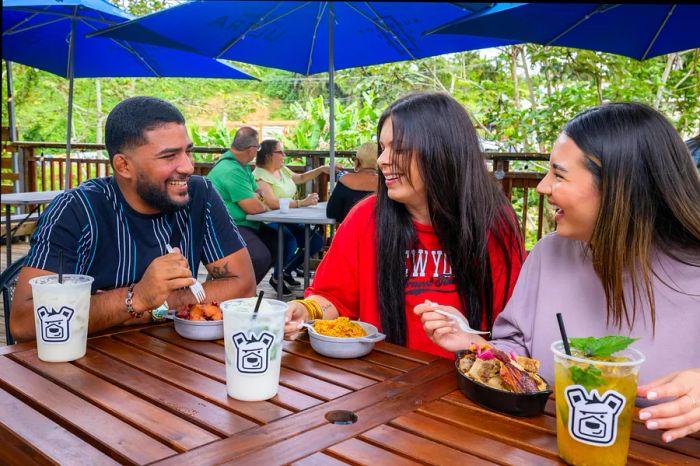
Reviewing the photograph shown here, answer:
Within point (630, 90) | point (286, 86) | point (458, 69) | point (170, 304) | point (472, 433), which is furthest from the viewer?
point (286, 86)

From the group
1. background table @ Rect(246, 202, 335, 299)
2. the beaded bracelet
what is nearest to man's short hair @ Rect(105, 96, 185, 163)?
the beaded bracelet

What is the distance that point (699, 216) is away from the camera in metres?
1.40

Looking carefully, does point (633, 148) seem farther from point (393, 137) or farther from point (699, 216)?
point (393, 137)

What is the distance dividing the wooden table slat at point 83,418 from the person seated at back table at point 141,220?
46 centimetres

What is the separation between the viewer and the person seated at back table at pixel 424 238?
6.44ft

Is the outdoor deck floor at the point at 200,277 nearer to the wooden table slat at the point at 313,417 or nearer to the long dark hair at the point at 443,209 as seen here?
the long dark hair at the point at 443,209

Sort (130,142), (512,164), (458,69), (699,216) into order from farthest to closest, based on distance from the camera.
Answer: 1. (458,69)
2. (512,164)
3. (130,142)
4. (699,216)

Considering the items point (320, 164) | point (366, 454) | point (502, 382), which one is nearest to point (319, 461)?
point (366, 454)

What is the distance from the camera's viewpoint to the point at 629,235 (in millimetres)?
1421

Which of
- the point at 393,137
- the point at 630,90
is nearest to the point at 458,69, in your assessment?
the point at 630,90

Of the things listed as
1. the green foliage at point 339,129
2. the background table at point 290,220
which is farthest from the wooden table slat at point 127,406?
the green foliage at point 339,129

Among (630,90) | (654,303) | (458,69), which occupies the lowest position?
(654,303)

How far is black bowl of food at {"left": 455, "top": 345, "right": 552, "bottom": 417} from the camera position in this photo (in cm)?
115

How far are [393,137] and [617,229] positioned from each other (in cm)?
80
